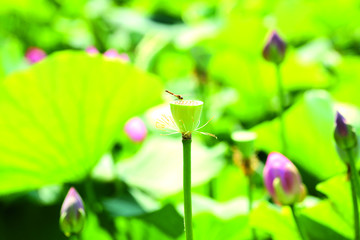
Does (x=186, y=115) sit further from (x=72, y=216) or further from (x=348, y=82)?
(x=348, y=82)

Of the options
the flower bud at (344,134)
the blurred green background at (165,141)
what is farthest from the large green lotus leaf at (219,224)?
the flower bud at (344,134)

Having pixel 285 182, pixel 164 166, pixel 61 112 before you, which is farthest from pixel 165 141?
pixel 285 182

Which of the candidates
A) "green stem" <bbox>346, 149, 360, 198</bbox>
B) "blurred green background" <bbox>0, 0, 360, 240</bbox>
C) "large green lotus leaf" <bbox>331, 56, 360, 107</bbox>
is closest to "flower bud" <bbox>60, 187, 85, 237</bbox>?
"blurred green background" <bbox>0, 0, 360, 240</bbox>

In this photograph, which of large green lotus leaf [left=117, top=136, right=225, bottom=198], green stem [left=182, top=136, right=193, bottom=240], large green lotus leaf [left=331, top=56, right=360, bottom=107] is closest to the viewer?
green stem [left=182, top=136, right=193, bottom=240]

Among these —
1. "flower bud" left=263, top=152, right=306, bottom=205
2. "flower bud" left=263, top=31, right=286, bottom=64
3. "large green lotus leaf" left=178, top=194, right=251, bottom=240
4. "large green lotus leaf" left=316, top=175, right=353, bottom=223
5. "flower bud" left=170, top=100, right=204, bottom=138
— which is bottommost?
"large green lotus leaf" left=178, top=194, right=251, bottom=240

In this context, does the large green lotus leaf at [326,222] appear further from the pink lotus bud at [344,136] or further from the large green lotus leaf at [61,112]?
the large green lotus leaf at [61,112]

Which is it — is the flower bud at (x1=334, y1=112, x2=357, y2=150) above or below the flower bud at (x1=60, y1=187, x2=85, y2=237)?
above

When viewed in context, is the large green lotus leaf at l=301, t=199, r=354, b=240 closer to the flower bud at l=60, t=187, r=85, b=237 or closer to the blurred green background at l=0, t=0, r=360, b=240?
the blurred green background at l=0, t=0, r=360, b=240
